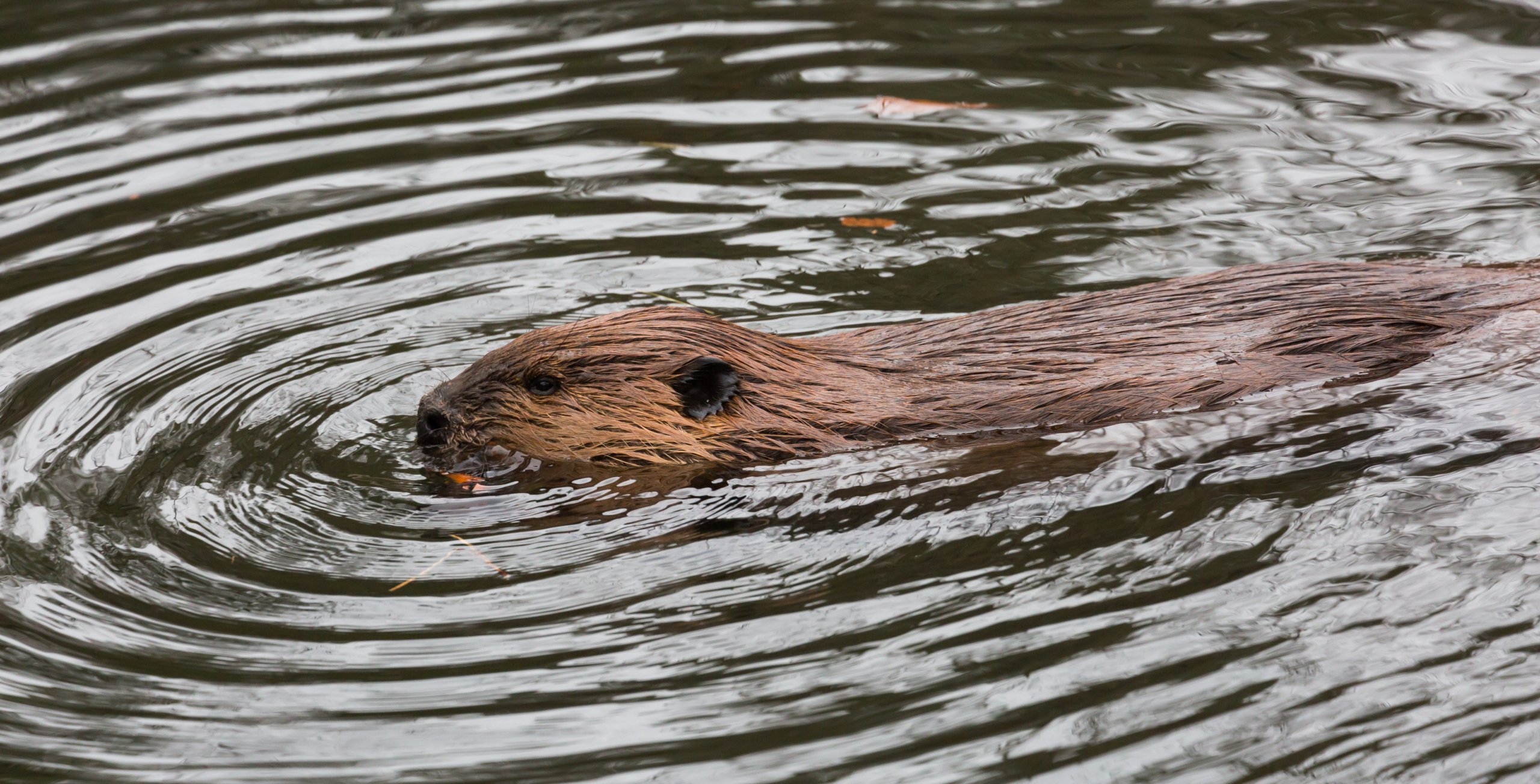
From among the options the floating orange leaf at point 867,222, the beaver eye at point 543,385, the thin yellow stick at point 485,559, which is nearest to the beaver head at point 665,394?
the beaver eye at point 543,385

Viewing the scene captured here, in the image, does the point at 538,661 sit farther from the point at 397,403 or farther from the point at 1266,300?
the point at 1266,300

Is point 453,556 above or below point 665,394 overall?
below

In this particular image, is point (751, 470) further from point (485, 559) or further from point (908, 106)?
point (908, 106)

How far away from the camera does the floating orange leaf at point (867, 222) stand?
24.5ft

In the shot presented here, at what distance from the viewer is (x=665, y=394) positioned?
518 centimetres

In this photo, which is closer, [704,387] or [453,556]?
[453,556]

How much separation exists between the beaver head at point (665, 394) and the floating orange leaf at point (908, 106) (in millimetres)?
3628

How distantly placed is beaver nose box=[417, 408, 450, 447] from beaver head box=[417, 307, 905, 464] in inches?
7.6

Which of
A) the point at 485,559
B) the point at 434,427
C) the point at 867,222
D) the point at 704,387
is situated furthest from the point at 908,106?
the point at 485,559

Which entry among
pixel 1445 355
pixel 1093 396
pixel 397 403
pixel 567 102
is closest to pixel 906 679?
pixel 1093 396

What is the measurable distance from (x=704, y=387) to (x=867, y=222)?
101 inches

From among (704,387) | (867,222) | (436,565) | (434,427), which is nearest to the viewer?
(436,565)

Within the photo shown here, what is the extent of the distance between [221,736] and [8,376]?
2.98 m

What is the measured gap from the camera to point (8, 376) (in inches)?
253
